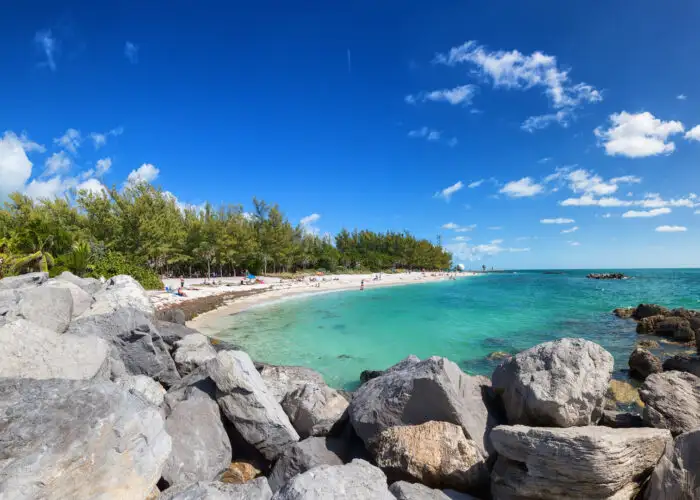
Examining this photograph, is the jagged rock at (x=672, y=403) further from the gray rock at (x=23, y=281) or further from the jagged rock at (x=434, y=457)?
the gray rock at (x=23, y=281)

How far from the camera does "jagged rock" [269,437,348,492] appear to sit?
15.1 feet

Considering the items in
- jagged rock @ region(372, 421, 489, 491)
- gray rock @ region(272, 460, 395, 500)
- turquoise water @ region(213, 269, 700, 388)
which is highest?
gray rock @ region(272, 460, 395, 500)

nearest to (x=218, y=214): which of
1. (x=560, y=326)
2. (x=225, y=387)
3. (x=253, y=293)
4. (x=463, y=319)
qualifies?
(x=253, y=293)

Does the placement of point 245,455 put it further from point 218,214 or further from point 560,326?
point 218,214

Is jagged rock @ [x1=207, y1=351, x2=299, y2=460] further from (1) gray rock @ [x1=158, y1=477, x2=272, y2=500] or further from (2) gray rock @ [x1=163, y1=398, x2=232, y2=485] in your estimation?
(1) gray rock @ [x1=158, y1=477, x2=272, y2=500]

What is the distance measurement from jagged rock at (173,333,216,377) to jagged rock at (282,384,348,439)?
2886mm

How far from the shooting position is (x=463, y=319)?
2417 centimetres

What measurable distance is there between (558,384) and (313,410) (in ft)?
11.9

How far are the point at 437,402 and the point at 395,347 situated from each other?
35.9 feet

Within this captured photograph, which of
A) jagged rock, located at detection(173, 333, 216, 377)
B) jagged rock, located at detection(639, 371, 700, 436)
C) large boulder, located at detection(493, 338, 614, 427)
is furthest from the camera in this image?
jagged rock, located at detection(173, 333, 216, 377)

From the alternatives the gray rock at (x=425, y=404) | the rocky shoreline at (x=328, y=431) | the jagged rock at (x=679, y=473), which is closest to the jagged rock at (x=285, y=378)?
the rocky shoreline at (x=328, y=431)

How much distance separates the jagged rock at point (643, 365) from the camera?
1038 cm

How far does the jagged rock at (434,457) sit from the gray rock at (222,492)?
1.58 metres

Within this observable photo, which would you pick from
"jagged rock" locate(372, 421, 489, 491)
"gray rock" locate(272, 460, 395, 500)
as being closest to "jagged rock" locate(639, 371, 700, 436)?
"jagged rock" locate(372, 421, 489, 491)
